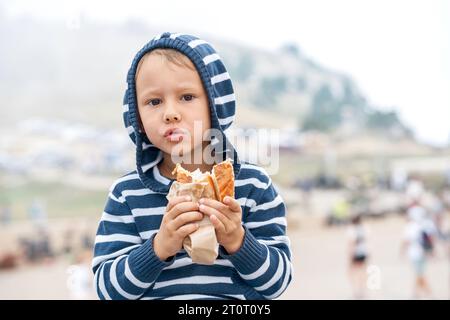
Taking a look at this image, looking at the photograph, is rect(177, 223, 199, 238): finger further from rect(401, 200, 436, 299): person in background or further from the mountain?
the mountain

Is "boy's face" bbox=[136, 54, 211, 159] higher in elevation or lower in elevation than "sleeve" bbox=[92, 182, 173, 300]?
higher

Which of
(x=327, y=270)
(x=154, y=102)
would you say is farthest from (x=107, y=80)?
(x=154, y=102)

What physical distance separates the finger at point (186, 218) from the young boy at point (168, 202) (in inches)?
1.5

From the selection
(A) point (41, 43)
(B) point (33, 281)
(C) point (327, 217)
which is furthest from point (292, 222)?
(A) point (41, 43)

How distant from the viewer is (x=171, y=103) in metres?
0.76

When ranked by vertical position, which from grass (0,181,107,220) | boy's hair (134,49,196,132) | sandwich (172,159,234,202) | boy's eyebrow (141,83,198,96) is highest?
grass (0,181,107,220)

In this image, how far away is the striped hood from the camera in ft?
2.52

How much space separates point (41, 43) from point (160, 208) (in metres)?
4.81

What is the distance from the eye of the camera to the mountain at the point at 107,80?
17.3 ft

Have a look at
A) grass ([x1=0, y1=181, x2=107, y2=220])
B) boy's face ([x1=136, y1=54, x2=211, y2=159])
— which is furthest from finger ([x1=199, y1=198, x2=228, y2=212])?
grass ([x1=0, y1=181, x2=107, y2=220])

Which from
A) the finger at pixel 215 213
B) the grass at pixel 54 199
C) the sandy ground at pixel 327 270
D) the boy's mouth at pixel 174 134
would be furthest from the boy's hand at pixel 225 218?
the grass at pixel 54 199

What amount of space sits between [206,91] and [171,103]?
43 millimetres

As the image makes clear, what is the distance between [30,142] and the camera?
5.32 meters

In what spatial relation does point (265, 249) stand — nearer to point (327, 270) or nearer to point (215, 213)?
point (215, 213)
